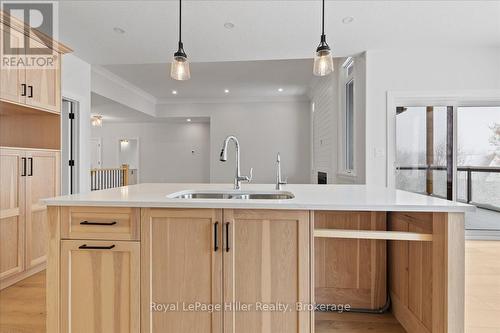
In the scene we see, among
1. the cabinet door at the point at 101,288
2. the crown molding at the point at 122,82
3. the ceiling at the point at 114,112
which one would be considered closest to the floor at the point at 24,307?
the cabinet door at the point at 101,288

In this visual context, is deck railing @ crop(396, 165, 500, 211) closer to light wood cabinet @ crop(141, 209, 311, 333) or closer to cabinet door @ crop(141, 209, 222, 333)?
light wood cabinet @ crop(141, 209, 311, 333)

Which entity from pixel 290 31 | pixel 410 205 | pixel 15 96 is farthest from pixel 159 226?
pixel 290 31

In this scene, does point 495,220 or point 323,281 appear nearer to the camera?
point 323,281

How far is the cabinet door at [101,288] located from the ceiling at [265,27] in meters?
2.23

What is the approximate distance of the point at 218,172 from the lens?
7.94 m

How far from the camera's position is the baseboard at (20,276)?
259cm

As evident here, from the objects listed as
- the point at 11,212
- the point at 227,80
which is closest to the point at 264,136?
the point at 227,80

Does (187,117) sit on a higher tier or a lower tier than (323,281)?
higher

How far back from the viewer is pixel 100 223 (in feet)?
5.02

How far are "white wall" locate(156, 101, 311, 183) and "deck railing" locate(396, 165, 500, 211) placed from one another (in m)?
3.68

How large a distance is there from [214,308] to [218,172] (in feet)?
21.3

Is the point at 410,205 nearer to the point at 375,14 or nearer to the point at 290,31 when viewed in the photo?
the point at 375,14

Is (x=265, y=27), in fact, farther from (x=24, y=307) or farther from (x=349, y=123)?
(x=24, y=307)

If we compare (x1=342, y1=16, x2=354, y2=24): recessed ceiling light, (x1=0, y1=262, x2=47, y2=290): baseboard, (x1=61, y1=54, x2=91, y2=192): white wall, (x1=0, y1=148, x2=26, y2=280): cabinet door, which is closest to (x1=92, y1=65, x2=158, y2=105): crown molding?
(x1=61, y1=54, x2=91, y2=192): white wall
